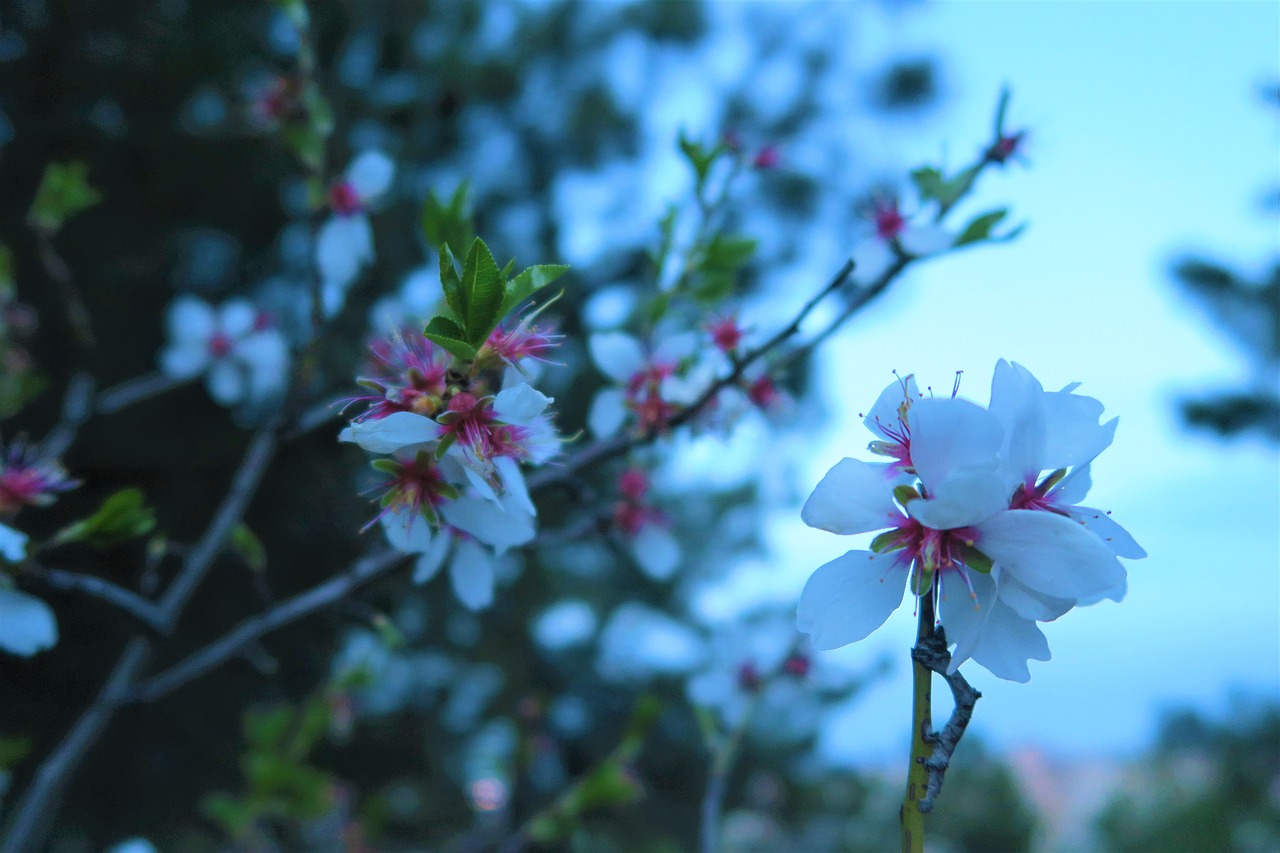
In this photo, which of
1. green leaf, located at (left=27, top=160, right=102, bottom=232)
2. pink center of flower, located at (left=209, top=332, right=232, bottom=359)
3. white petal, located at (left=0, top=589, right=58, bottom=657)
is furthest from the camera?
pink center of flower, located at (left=209, top=332, right=232, bottom=359)

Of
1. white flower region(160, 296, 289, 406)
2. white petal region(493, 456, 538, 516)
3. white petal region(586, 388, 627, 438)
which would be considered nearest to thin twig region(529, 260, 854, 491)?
white petal region(586, 388, 627, 438)

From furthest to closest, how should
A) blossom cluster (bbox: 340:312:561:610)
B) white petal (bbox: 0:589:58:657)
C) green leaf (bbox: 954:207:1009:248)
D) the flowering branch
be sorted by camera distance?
green leaf (bbox: 954:207:1009:248) → white petal (bbox: 0:589:58:657) → blossom cluster (bbox: 340:312:561:610) → the flowering branch

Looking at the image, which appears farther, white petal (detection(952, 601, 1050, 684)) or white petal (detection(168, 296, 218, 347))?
white petal (detection(168, 296, 218, 347))

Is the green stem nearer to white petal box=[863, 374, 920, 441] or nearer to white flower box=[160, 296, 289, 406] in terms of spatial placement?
white petal box=[863, 374, 920, 441]

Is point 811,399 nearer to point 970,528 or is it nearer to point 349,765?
point 349,765

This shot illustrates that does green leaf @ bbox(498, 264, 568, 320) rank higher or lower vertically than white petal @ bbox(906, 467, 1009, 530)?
higher
